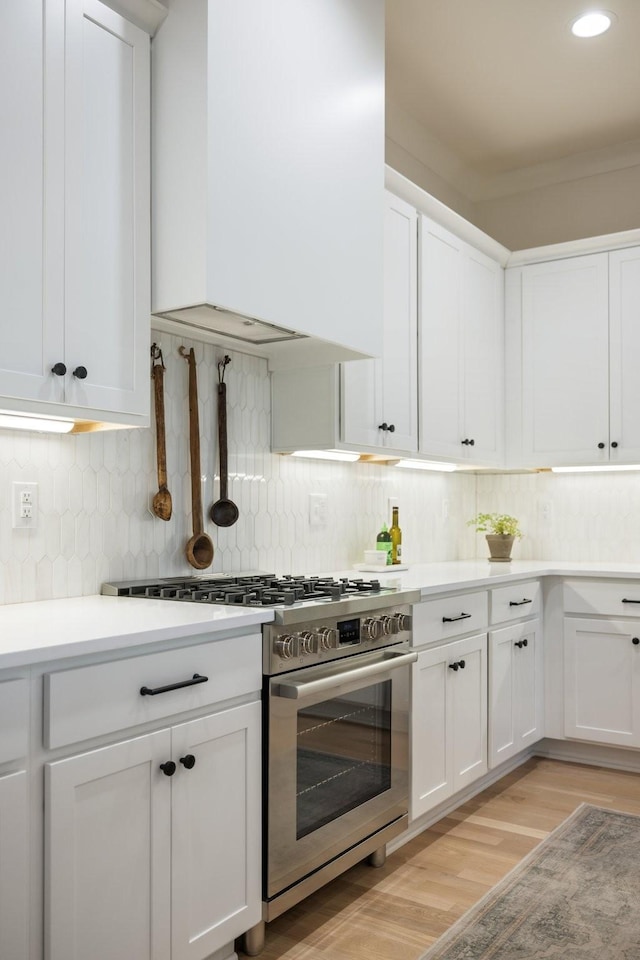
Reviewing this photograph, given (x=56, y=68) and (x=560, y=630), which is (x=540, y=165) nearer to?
(x=560, y=630)

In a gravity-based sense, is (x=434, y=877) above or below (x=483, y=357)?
below

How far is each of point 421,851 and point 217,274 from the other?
78.1 inches

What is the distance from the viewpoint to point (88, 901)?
160 cm

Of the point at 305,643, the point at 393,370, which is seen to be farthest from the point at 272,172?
the point at 305,643

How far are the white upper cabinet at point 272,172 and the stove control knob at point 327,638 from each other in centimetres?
88

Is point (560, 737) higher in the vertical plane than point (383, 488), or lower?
lower

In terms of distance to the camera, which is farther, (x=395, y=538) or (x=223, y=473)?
(x=395, y=538)

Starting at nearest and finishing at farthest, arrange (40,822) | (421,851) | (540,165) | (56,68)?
(40,822) → (56,68) → (421,851) → (540,165)

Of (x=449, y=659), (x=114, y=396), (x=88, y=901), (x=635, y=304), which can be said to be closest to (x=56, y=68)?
(x=114, y=396)

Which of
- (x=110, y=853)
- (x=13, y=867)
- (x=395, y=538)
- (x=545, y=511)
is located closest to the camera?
(x=13, y=867)

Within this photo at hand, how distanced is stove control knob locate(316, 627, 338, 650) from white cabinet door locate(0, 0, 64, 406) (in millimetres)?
918

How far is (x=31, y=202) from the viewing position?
6.10 feet

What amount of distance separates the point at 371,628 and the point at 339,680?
0.25 meters

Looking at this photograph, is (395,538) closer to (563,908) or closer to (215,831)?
(563,908)
